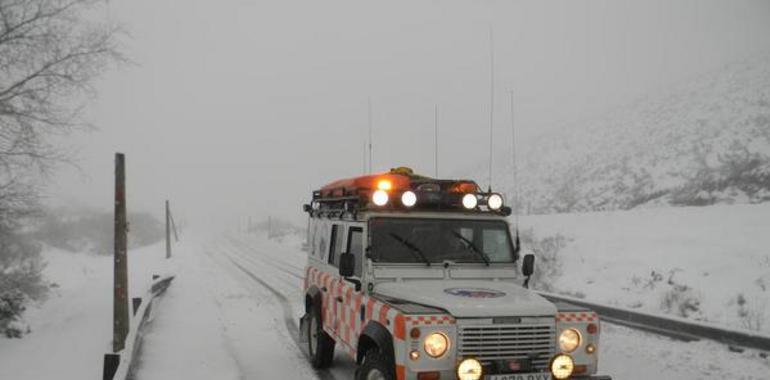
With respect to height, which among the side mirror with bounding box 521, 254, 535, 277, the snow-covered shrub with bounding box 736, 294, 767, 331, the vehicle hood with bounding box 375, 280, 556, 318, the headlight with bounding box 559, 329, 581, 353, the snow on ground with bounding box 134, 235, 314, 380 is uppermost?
the side mirror with bounding box 521, 254, 535, 277

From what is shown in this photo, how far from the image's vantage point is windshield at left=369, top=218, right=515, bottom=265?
6277 mm

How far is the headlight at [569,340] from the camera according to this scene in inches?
201

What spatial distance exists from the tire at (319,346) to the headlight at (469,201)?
293 cm

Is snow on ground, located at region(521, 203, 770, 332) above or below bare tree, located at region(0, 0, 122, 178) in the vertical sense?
below

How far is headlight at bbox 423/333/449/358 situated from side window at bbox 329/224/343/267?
275 cm

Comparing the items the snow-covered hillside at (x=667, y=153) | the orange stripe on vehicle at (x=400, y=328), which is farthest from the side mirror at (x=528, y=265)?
the snow-covered hillside at (x=667, y=153)

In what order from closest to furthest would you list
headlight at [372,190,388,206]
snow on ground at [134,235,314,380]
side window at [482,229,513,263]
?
1. headlight at [372,190,388,206]
2. side window at [482,229,513,263]
3. snow on ground at [134,235,314,380]

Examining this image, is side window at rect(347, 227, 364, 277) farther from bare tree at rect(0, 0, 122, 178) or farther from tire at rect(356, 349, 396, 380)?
bare tree at rect(0, 0, 122, 178)

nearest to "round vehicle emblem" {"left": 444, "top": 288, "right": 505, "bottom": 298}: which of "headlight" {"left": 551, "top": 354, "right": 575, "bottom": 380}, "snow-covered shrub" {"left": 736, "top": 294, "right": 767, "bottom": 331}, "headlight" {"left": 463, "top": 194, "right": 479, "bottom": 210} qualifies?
"headlight" {"left": 551, "top": 354, "right": 575, "bottom": 380}

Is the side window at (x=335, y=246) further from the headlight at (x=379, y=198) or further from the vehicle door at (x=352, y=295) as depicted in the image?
the headlight at (x=379, y=198)

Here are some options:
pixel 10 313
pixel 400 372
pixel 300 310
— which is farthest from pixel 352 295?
pixel 10 313

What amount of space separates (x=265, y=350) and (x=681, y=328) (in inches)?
262

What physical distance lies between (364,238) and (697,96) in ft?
155

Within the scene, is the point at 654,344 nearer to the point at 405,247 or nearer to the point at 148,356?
the point at 405,247
